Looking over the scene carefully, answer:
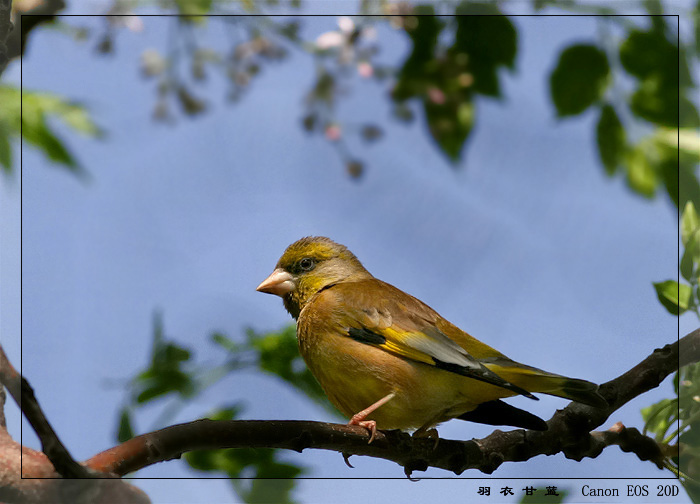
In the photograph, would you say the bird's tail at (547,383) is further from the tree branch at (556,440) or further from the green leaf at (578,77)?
the green leaf at (578,77)

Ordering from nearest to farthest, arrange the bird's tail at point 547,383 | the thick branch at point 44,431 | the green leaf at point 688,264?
the thick branch at point 44,431
the bird's tail at point 547,383
the green leaf at point 688,264

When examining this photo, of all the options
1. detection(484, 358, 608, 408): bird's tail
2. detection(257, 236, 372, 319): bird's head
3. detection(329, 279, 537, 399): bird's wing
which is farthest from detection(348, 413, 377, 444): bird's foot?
detection(257, 236, 372, 319): bird's head

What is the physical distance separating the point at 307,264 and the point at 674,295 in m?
1.24

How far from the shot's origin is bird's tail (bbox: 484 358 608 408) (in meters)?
1.83

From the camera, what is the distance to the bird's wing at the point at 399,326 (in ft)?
6.47

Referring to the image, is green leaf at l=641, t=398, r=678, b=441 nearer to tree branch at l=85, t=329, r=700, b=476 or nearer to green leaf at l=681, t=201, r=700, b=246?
tree branch at l=85, t=329, r=700, b=476

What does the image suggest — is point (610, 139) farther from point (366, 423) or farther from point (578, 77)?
point (366, 423)

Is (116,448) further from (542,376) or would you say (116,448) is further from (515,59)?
(515,59)

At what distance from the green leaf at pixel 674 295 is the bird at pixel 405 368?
0.34m

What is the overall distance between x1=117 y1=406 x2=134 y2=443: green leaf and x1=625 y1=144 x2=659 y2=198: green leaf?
1.84 meters

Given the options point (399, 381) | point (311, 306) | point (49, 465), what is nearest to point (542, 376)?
point (399, 381)

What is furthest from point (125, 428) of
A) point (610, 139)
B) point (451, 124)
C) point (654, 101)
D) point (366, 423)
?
point (654, 101)

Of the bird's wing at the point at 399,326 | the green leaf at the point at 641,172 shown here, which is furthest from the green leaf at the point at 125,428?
the green leaf at the point at 641,172

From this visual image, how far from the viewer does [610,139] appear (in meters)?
2.37
